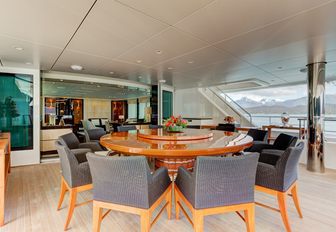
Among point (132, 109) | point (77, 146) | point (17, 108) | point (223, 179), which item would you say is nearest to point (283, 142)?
point (223, 179)

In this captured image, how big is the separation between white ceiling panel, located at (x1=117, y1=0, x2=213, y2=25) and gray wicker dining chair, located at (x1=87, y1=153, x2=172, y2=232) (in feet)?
4.93

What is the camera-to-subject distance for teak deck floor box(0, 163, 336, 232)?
1895 mm

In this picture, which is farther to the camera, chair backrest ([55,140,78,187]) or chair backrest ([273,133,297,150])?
chair backrest ([273,133,297,150])

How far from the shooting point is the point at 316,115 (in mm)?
3883

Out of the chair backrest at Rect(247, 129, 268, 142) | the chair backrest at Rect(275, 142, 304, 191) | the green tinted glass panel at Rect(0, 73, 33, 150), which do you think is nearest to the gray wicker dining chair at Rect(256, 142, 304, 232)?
the chair backrest at Rect(275, 142, 304, 191)

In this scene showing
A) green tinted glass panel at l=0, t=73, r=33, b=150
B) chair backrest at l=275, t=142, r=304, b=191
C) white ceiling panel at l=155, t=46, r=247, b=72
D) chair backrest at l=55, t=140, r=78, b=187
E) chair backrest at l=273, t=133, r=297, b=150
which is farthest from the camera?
green tinted glass panel at l=0, t=73, r=33, b=150

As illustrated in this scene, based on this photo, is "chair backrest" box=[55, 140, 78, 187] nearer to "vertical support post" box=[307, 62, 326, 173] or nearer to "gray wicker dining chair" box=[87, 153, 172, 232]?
"gray wicker dining chair" box=[87, 153, 172, 232]

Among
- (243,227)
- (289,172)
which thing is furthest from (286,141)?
(243,227)

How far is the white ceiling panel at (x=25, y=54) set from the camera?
9.25ft

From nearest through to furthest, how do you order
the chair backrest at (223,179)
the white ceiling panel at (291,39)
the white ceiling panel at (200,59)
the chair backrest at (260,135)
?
the chair backrest at (223,179), the white ceiling panel at (291,39), the white ceiling panel at (200,59), the chair backrest at (260,135)

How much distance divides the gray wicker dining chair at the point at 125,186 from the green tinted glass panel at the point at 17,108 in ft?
13.0

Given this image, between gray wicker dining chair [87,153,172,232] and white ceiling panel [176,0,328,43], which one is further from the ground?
white ceiling panel [176,0,328,43]

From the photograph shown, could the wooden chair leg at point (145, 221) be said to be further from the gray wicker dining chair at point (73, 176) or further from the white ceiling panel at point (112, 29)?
the white ceiling panel at point (112, 29)

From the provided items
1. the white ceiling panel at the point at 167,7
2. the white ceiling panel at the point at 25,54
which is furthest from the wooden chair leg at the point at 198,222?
the white ceiling panel at the point at 25,54
